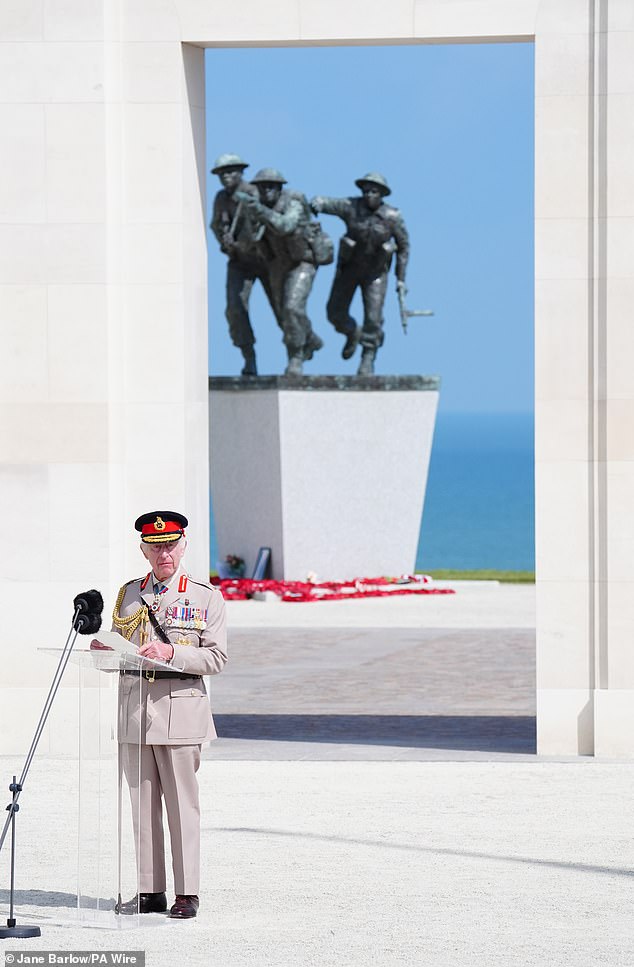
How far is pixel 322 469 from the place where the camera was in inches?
1007

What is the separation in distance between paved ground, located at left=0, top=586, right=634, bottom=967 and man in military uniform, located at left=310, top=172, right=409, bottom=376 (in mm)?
12314

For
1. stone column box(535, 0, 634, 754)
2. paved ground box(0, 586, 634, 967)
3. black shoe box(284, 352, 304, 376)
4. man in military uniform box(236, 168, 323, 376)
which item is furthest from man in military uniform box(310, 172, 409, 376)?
stone column box(535, 0, 634, 754)

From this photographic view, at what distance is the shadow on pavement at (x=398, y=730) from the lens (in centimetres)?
1184

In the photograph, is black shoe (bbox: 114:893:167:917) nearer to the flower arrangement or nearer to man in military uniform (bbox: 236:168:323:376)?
the flower arrangement

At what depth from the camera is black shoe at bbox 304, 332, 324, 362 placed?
26891mm

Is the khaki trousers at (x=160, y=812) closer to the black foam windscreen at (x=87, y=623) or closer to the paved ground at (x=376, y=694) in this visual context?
the black foam windscreen at (x=87, y=623)

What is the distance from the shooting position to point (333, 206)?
2659 centimetres

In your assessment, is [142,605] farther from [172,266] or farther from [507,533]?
[507,533]

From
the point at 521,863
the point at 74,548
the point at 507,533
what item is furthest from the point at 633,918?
the point at 507,533

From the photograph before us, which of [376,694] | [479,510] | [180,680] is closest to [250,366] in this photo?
[376,694]

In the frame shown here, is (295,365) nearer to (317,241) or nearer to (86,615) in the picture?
(317,241)

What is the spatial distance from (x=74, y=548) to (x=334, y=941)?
530 cm

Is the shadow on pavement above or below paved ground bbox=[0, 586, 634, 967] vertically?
below

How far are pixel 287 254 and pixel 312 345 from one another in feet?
4.90
